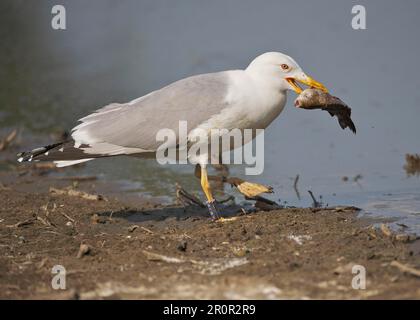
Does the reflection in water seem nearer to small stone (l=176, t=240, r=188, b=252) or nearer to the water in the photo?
the water

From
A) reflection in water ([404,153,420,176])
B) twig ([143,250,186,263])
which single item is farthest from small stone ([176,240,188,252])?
reflection in water ([404,153,420,176])

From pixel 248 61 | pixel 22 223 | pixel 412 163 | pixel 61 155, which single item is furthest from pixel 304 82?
pixel 248 61

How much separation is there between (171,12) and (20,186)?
7.34m

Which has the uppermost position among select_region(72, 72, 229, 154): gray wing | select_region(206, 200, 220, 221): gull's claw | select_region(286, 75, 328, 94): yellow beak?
select_region(286, 75, 328, 94): yellow beak

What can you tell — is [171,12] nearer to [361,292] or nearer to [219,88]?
[219,88]

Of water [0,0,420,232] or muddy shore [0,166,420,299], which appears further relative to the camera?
water [0,0,420,232]

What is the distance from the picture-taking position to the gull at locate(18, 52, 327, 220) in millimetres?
7949

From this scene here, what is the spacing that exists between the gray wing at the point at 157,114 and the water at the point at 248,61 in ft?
5.26

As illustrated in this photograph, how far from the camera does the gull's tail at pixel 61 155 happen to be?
27.1 ft

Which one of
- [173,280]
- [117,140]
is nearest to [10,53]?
[117,140]

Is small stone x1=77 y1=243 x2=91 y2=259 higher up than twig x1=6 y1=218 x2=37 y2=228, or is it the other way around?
small stone x1=77 y1=243 x2=91 y2=259

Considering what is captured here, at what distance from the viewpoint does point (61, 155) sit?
8.31 m

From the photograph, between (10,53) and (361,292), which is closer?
(361,292)
